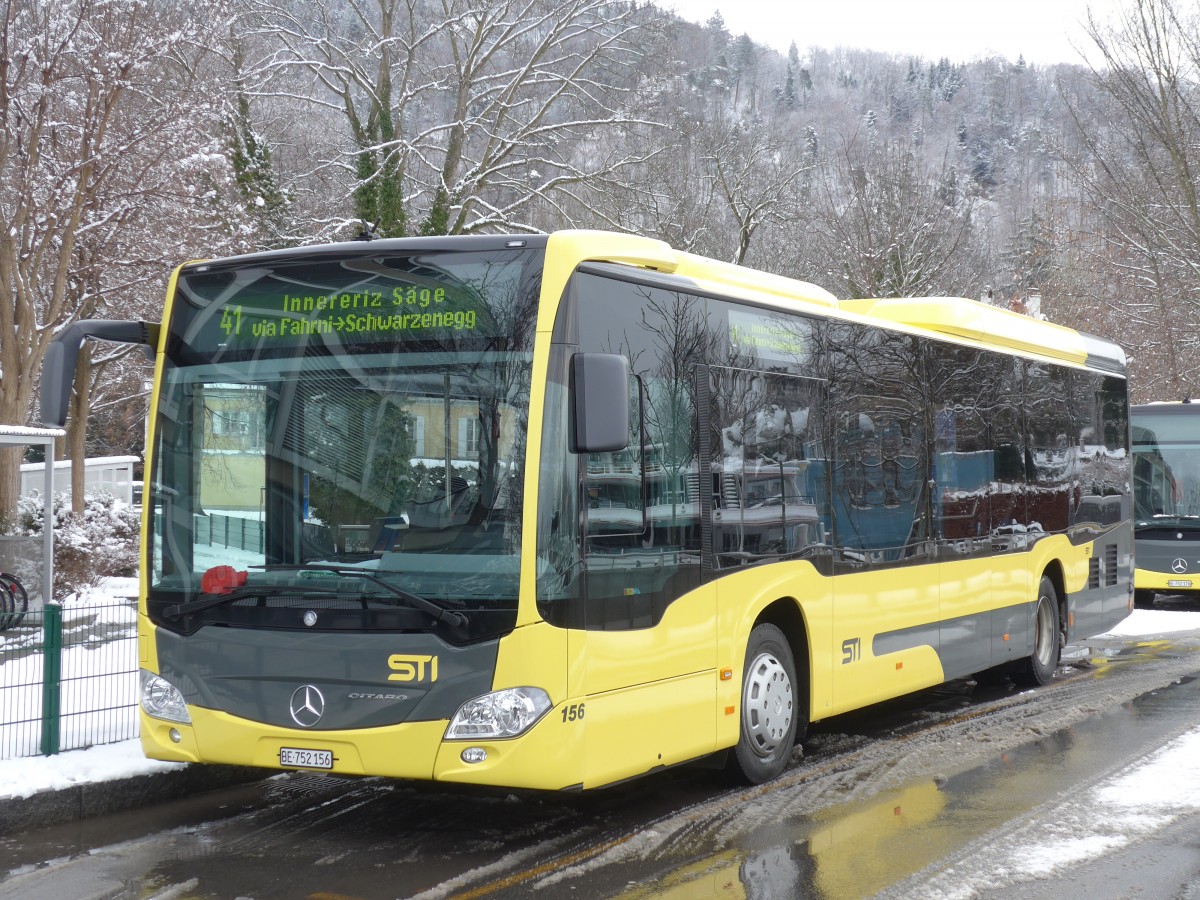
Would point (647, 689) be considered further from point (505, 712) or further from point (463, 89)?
point (463, 89)

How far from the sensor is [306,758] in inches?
255

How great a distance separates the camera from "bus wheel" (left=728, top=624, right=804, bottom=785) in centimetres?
795

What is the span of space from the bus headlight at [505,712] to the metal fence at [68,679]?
3026 millimetres

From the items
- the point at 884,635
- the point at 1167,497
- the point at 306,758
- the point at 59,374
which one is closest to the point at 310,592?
the point at 306,758

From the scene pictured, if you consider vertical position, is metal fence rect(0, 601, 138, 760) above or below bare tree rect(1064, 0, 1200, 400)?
below

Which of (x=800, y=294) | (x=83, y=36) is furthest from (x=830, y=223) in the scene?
(x=800, y=294)

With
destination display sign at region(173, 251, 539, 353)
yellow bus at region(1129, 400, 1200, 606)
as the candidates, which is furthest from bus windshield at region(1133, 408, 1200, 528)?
destination display sign at region(173, 251, 539, 353)

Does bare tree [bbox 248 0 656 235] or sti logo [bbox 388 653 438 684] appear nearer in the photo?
sti logo [bbox 388 653 438 684]

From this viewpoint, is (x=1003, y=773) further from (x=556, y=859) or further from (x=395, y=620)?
(x=395, y=620)

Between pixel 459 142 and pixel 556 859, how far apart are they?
74.1 feet

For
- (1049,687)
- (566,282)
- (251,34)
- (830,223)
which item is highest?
A: (251,34)

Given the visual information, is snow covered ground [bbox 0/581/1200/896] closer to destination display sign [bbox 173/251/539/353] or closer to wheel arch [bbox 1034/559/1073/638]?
destination display sign [bbox 173/251/539/353]

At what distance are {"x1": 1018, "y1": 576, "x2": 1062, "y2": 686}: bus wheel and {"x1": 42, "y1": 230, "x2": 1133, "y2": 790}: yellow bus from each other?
15.5 ft

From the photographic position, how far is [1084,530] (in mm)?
13664
